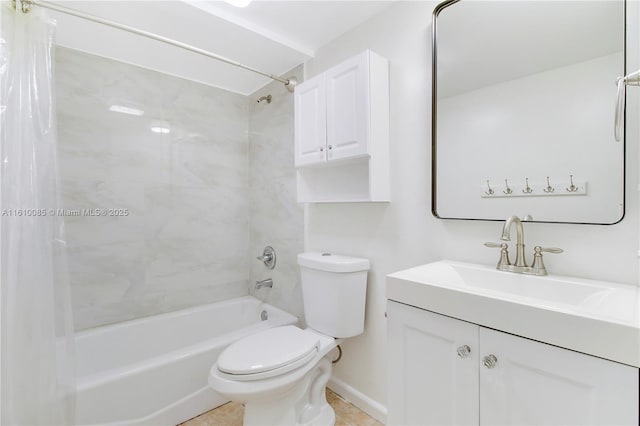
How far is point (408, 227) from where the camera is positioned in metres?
1.48

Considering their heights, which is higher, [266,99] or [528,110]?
[266,99]

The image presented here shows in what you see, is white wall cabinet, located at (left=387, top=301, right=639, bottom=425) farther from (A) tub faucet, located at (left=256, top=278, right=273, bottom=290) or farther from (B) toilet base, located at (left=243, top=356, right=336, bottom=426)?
(A) tub faucet, located at (left=256, top=278, right=273, bottom=290)

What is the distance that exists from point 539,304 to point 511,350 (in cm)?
14

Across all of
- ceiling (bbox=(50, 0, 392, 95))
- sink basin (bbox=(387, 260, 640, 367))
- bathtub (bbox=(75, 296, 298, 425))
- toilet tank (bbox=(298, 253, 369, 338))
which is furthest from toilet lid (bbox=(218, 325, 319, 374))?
ceiling (bbox=(50, 0, 392, 95))

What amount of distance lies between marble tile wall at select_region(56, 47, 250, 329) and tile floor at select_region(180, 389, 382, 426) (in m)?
0.85

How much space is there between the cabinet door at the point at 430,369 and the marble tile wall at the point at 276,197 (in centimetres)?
111

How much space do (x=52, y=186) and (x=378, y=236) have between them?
4.87 feet

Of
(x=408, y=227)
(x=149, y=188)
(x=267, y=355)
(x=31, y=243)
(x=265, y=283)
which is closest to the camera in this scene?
(x=31, y=243)

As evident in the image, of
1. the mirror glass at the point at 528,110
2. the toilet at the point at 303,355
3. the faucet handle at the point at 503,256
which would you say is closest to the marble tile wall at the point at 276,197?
the toilet at the point at 303,355

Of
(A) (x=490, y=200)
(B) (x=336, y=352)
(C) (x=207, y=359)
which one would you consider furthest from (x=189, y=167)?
(A) (x=490, y=200)

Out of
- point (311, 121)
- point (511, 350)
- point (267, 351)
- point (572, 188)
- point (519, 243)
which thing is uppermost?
point (311, 121)

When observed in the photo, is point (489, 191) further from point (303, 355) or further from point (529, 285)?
point (303, 355)

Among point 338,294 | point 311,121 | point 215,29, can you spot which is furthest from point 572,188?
point 215,29

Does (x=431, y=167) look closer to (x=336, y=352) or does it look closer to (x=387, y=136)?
(x=387, y=136)
